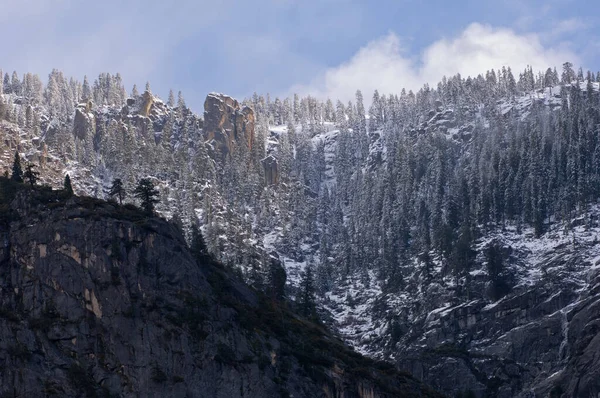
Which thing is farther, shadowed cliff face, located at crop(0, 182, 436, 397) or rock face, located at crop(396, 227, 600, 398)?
rock face, located at crop(396, 227, 600, 398)

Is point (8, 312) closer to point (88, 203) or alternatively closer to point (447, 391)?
point (88, 203)

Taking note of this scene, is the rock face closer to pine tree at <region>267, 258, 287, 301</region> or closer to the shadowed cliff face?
pine tree at <region>267, 258, 287, 301</region>

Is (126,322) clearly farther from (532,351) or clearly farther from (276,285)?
(532,351)

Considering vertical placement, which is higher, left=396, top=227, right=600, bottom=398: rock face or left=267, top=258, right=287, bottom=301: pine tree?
left=267, top=258, right=287, bottom=301: pine tree

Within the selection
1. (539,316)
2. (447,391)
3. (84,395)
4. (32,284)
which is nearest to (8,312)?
(32,284)

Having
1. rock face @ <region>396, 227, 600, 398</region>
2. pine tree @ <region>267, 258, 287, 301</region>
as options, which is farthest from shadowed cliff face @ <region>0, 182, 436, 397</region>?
rock face @ <region>396, 227, 600, 398</region>

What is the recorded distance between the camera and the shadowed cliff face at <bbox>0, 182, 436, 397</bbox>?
121169 mm

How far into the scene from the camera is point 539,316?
639 feet

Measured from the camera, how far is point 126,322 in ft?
415

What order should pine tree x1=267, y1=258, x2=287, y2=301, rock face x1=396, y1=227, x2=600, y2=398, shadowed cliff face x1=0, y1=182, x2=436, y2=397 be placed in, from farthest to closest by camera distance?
pine tree x1=267, y1=258, x2=287, y2=301
rock face x1=396, y1=227, x2=600, y2=398
shadowed cliff face x1=0, y1=182, x2=436, y2=397

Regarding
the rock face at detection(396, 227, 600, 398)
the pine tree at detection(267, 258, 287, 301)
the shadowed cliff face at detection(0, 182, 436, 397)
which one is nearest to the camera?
the shadowed cliff face at detection(0, 182, 436, 397)

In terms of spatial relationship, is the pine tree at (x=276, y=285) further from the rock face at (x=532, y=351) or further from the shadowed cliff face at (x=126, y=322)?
the shadowed cliff face at (x=126, y=322)

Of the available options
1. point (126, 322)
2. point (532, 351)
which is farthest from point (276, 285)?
point (126, 322)

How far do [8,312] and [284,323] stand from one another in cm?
3811
